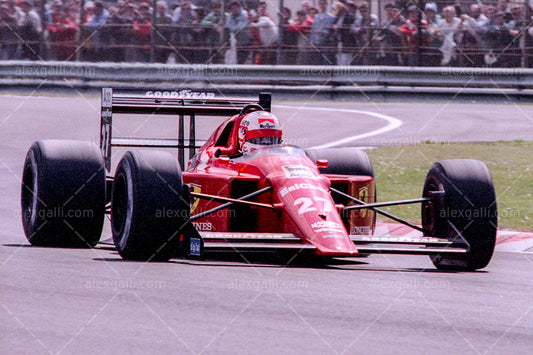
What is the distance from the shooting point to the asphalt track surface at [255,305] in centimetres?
455

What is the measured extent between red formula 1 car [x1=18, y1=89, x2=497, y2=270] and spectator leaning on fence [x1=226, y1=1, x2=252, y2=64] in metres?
9.85

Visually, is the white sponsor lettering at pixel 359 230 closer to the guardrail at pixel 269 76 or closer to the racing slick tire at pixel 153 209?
the racing slick tire at pixel 153 209

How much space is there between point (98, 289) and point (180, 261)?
1.42 metres

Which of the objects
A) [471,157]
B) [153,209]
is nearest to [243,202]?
[153,209]

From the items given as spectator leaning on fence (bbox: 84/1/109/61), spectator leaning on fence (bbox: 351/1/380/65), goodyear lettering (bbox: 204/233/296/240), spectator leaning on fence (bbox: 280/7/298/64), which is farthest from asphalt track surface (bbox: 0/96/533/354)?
spectator leaning on fence (bbox: 280/7/298/64)

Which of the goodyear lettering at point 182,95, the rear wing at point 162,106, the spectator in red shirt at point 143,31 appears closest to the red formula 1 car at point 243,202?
the rear wing at point 162,106

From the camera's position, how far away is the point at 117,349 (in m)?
4.32

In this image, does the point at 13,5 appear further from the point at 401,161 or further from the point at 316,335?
the point at 316,335

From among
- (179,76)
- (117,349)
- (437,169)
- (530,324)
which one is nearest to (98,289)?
(117,349)

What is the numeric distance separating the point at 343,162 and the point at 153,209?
102 inches

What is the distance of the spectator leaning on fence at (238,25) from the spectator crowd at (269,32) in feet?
0.06

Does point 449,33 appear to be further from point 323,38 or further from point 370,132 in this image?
point 370,132

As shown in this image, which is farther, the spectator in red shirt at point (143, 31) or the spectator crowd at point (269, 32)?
the spectator in red shirt at point (143, 31)

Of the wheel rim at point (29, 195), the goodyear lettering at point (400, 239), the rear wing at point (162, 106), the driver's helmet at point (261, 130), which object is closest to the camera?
the goodyear lettering at point (400, 239)
